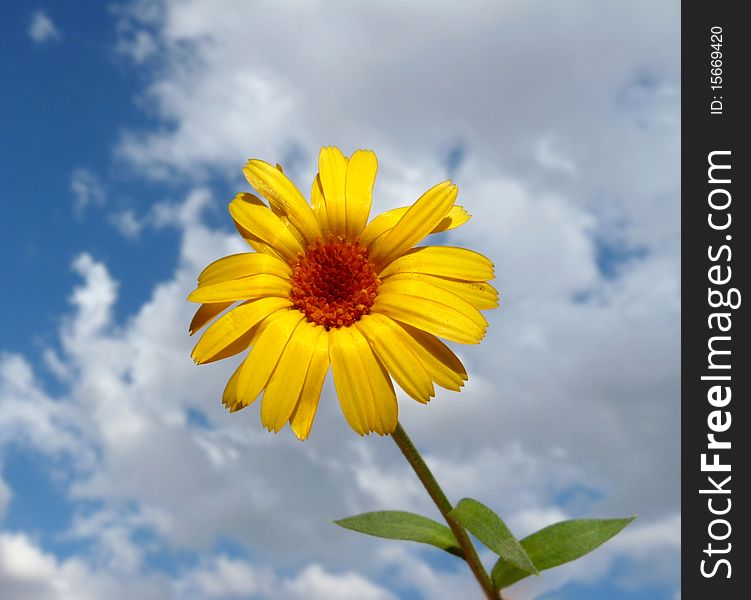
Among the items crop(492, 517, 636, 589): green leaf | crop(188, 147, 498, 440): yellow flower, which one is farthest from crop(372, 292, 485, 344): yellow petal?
crop(492, 517, 636, 589): green leaf

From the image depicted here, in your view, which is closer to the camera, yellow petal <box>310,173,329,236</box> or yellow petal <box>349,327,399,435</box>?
yellow petal <box>349,327,399,435</box>

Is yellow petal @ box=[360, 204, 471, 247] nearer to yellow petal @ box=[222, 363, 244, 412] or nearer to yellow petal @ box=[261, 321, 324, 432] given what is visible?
yellow petal @ box=[261, 321, 324, 432]

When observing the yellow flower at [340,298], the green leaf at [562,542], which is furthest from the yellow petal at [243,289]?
the green leaf at [562,542]

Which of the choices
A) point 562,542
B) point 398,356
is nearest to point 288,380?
point 398,356

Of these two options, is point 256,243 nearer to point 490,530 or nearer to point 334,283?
point 334,283
